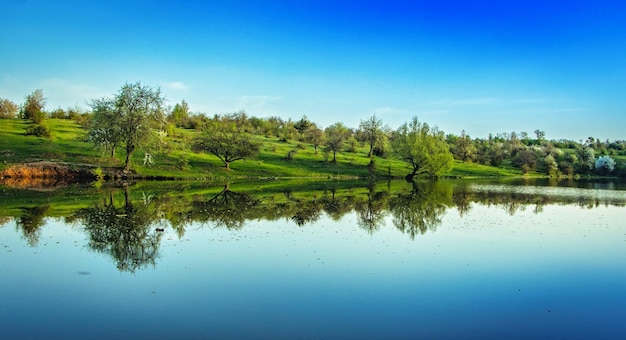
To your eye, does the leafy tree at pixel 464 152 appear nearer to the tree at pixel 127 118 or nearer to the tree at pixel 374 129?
the tree at pixel 374 129

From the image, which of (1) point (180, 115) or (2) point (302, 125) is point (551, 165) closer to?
(2) point (302, 125)

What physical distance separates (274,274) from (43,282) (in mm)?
7790

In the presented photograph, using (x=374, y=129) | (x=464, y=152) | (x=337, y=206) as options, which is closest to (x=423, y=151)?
(x=374, y=129)

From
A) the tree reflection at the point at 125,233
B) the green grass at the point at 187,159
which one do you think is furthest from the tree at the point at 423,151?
the tree reflection at the point at 125,233

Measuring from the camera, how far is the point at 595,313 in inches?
516

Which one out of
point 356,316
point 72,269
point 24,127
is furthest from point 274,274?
point 24,127

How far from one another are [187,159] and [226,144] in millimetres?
7170

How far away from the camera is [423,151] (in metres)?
89.2

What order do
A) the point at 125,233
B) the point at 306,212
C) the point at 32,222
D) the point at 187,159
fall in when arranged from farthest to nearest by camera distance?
1. the point at 187,159
2. the point at 306,212
3. the point at 32,222
4. the point at 125,233

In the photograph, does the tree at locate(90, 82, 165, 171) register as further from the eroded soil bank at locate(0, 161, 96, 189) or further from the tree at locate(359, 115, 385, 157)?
the tree at locate(359, 115, 385, 157)

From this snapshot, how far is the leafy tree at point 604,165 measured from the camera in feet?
449

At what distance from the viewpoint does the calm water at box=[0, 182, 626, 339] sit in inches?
460

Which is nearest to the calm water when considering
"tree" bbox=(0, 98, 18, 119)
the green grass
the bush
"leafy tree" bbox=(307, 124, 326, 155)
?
the green grass

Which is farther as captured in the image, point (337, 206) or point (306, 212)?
point (337, 206)
